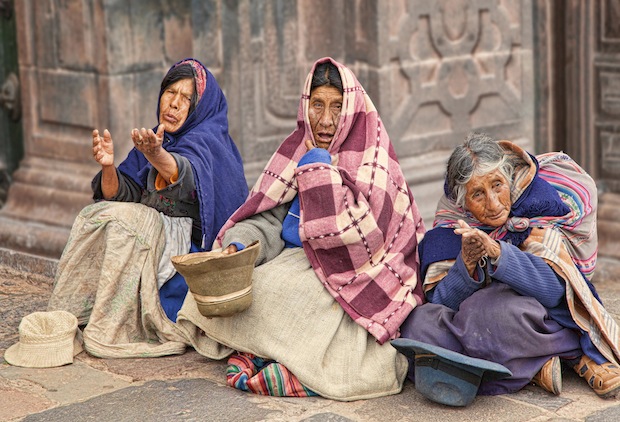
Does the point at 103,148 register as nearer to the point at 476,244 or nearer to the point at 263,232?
the point at 263,232

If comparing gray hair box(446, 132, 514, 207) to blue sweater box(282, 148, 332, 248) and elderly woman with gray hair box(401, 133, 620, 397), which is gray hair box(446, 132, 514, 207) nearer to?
elderly woman with gray hair box(401, 133, 620, 397)

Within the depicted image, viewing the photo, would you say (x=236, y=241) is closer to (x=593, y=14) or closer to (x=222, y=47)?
(x=222, y=47)

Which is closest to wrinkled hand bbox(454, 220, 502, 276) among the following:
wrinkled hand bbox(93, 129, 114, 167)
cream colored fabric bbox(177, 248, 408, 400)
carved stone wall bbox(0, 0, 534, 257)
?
cream colored fabric bbox(177, 248, 408, 400)

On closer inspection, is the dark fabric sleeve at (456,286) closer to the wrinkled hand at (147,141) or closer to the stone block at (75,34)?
the wrinkled hand at (147,141)

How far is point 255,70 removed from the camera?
650 cm

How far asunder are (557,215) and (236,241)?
1.16 metres

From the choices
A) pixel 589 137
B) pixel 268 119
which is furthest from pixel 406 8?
pixel 589 137

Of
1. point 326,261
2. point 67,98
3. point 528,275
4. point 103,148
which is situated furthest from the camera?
point 67,98

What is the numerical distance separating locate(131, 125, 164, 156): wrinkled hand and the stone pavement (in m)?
0.82

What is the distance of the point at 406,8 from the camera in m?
6.60

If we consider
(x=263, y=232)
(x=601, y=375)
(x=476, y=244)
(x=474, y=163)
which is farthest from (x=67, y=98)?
(x=601, y=375)

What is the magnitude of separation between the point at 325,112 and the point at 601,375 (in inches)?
54.3

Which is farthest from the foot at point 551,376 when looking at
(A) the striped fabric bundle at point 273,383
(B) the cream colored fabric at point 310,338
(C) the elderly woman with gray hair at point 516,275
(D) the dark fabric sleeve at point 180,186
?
(D) the dark fabric sleeve at point 180,186

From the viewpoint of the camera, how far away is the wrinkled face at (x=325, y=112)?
14.8ft
